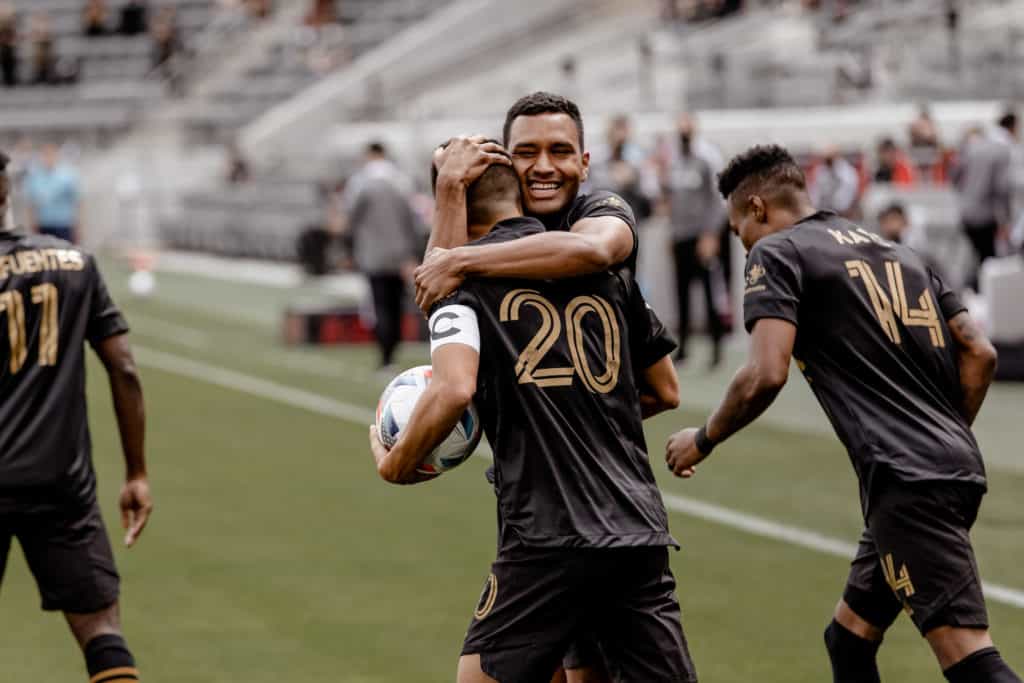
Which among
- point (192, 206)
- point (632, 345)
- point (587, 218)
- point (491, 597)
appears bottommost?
point (192, 206)

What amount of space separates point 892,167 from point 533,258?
59.2 feet

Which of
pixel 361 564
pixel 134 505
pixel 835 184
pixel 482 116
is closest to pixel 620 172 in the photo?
pixel 835 184

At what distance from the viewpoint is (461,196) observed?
4.98 m

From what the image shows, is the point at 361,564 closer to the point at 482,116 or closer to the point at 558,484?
the point at 558,484

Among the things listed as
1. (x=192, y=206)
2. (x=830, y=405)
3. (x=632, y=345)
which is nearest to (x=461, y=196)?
(x=632, y=345)

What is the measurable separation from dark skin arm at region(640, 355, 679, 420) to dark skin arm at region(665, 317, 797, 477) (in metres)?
0.40

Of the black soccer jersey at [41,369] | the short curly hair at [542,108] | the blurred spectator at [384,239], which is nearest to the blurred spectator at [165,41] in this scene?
the blurred spectator at [384,239]

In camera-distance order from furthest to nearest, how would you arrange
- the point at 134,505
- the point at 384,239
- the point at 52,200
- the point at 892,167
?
the point at 52,200, the point at 892,167, the point at 384,239, the point at 134,505

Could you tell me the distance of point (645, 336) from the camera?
5176 millimetres

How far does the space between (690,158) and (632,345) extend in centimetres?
1192

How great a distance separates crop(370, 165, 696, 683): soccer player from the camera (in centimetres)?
486

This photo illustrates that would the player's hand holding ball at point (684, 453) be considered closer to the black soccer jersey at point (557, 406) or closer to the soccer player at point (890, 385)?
the soccer player at point (890, 385)

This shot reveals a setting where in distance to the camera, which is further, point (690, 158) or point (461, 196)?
point (690, 158)

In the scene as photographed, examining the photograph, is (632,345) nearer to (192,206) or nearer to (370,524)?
(370,524)
